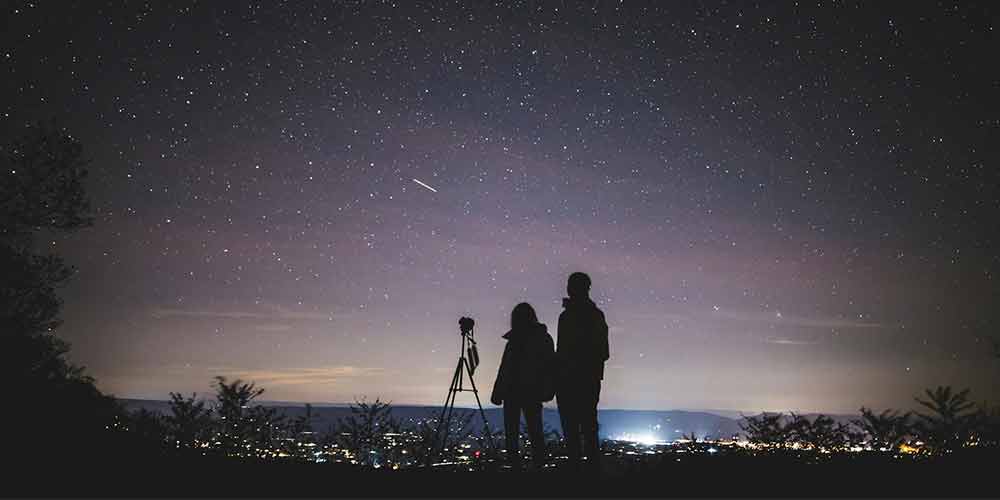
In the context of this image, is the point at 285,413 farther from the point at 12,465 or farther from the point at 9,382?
the point at 12,465

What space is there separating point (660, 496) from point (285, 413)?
1097 centimetres

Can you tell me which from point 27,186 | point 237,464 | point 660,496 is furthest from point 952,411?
point 27,186

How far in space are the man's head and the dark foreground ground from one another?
6.65ft

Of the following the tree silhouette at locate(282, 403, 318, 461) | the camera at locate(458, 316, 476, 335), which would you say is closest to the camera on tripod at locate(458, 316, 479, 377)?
the camera at locate(458, 316, 476, 335)

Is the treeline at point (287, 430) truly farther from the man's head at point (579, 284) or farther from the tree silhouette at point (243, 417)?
the man's head at point (579, 284)

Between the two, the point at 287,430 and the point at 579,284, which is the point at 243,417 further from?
the point at 579,284

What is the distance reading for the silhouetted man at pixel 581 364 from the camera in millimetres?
7109

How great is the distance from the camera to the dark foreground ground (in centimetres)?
526

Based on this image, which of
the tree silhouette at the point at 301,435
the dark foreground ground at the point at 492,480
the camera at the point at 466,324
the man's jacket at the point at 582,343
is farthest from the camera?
the tree silhouette at the point at 301,435

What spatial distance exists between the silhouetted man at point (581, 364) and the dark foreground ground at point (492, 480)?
0.50m

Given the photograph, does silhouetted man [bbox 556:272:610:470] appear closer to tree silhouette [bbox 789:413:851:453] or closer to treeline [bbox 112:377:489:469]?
treeline [bbox 112:377:489:469]

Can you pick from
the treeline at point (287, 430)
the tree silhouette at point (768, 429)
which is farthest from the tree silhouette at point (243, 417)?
the tree silhouette at point (768, 429)

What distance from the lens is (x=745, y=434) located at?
14.3m

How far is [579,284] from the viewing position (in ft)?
23.7
